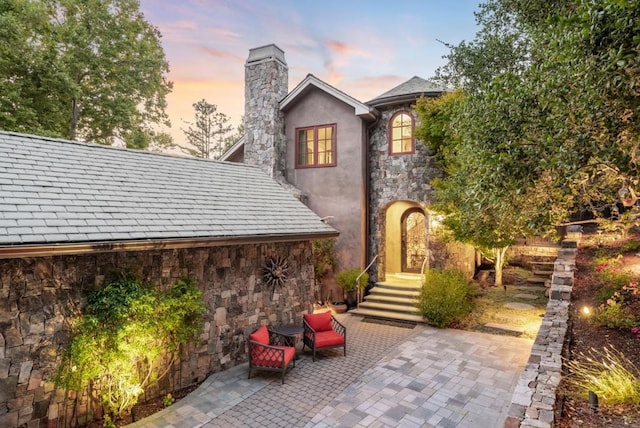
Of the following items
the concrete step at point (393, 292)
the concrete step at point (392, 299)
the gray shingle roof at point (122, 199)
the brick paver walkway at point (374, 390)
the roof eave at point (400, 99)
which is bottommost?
the brick paver walkway at point (374, 390)

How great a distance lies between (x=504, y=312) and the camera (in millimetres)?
10484

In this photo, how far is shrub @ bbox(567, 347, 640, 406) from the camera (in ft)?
13.8

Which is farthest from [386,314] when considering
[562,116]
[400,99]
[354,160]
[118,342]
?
[562,116]

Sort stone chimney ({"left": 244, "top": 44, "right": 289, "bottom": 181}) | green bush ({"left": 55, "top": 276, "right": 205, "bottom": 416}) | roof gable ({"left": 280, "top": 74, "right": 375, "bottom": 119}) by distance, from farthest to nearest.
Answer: stone chimney ({"left": 244, "top": 44, "right": 289, "bottom": 181}), roof gable ({"left": 280, "top": 74, "right": 375, "bottom": 119}), green bush ({"left": 55, "top": 276, "right": 205, "bottom": 416})

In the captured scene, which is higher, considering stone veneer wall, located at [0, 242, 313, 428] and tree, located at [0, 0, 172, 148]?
tree, located at [0, 0, 172, 148]

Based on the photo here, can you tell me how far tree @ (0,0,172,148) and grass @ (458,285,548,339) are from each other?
56.1ft

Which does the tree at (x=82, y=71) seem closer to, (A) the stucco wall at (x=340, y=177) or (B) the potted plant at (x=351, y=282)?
(A) the stucco wall at (x=340, y=177)

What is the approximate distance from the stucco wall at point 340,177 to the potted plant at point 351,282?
0.53 m

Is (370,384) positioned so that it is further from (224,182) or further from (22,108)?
(22,108)

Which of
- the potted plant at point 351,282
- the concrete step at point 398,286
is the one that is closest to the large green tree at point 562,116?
the concrete step at point 398,286

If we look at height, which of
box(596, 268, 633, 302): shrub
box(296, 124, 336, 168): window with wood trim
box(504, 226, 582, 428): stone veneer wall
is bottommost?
box(504, 226, 582, 428): stone veneer wall

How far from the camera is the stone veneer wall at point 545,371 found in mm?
4125

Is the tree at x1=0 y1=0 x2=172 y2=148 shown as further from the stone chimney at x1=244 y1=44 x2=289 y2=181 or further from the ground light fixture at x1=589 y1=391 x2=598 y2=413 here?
the ground light fixture at x1=589 y1=391 x2=598 y2=413

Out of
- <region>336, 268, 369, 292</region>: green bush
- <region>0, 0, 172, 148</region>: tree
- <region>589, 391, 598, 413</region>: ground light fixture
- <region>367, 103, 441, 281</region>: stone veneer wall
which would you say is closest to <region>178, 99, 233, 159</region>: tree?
<region>0, 0, 172, 148</region>: tree
